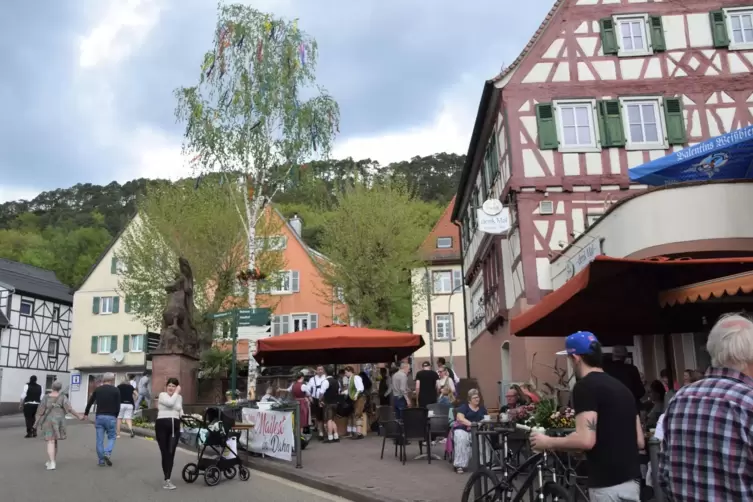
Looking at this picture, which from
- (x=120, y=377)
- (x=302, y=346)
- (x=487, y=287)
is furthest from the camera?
(x=120, y=377)

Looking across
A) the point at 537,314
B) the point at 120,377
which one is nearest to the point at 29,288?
the point at 120,377

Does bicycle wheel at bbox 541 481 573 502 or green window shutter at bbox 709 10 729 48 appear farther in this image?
green window shutter at bbox 709 10 729 48

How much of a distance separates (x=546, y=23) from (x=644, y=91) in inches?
131

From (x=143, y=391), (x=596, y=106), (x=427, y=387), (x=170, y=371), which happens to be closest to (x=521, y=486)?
(x=427, y=387)

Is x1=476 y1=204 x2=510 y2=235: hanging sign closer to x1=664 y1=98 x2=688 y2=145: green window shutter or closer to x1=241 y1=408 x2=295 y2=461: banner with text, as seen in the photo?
x1=664 y1=98 x2=688 y2=145: green window shutter

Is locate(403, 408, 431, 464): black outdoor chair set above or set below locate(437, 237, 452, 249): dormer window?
below

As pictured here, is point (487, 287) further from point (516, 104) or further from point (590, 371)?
point (590, 371)

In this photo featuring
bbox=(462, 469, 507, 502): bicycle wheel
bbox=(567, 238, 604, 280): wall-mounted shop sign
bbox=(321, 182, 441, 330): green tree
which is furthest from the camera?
bbox=(321, 182, 441, 330): green tree

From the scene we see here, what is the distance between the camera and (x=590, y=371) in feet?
14.0

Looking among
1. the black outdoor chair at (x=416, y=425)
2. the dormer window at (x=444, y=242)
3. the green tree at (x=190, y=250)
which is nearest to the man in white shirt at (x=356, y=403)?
the black outdoor chair at (x=416, y=425)

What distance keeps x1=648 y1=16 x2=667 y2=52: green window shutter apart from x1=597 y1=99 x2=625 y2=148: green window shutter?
213cm

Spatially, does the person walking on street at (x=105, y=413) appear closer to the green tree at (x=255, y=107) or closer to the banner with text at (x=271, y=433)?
the banner with text at (x=271, y=433)

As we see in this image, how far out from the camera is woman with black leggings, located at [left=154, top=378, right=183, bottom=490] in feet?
35.2

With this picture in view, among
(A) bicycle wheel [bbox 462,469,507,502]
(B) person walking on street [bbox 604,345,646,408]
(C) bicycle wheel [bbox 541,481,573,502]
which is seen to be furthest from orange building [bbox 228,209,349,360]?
(C) bicycle wheel [bbox 541,481,573,502]
